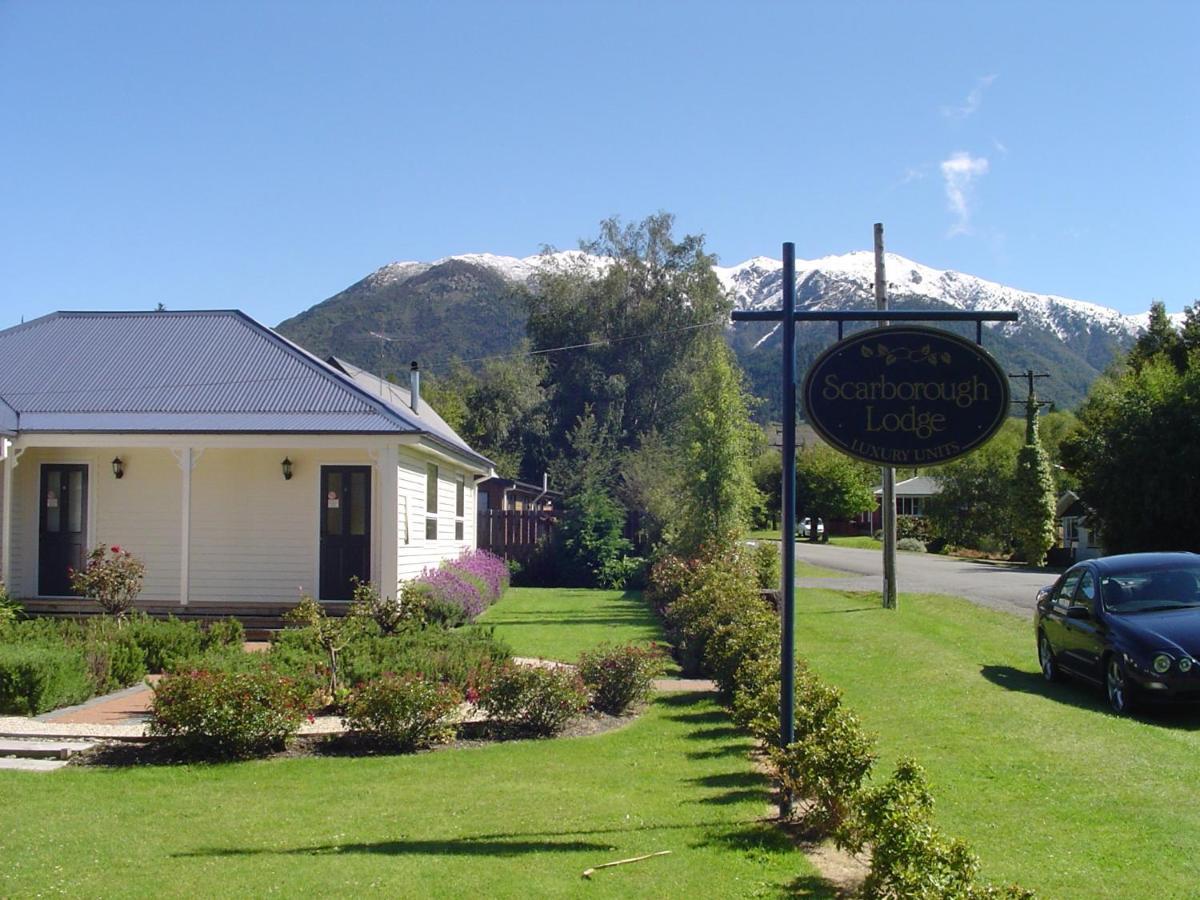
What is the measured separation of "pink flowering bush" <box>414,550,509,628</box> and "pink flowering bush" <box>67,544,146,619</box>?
3893mm

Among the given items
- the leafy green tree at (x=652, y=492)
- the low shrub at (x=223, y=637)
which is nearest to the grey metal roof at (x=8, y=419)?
the low shrub at (x=223, y=637)

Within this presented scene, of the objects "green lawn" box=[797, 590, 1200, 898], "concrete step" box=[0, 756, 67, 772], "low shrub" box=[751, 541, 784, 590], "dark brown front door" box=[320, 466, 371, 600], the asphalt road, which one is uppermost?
"dark brown front door" box=[320, 466, 371, 600]

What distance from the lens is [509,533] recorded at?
31.2 meters

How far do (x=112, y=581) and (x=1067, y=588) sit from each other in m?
12.0

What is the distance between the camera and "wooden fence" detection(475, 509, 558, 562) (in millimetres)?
30875

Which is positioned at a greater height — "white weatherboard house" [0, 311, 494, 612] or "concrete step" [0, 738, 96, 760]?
"white weatherboard house" [0, 311, 494, 612]

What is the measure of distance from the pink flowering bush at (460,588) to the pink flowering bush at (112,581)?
12.8ft

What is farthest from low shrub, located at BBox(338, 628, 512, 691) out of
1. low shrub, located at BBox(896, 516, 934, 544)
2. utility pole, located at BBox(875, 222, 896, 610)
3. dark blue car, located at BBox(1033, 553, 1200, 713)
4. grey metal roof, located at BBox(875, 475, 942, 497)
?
grey metal roof, located at BBox(875, 475, 942, 497)

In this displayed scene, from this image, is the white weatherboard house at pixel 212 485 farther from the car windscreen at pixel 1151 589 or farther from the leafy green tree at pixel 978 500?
the leafy green tree at pixel 978 500

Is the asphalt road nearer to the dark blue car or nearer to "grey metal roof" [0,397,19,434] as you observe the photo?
the dark blue car

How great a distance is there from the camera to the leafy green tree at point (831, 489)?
68.8 metres

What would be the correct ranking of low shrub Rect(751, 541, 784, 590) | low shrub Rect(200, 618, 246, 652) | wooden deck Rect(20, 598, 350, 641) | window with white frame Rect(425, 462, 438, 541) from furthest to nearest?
low shrub Rect(751, 541, 784, 590), window with white frame Rect(425, 462, 438, 541), wooden deck Rect(20, 598, 350, 641), low shrub Rect(200, 618, 246, 652)

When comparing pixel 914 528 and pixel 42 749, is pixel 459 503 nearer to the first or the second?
pixel 42 749

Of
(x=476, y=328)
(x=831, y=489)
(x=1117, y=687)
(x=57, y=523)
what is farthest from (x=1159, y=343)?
(x=476, y=328)
